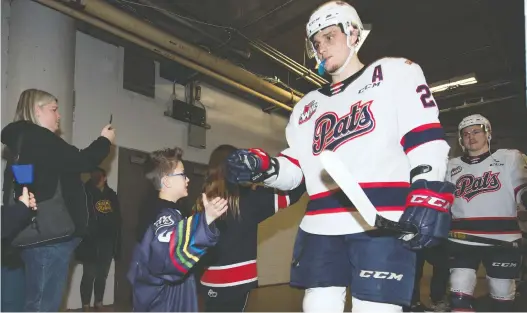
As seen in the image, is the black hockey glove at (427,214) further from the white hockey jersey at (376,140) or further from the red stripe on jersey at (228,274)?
the red stripe on jersey at (228,274)

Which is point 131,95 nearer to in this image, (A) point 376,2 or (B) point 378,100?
(A) point 376,2

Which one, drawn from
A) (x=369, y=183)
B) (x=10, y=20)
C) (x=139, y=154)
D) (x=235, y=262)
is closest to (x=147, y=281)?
(x=235, y=262)

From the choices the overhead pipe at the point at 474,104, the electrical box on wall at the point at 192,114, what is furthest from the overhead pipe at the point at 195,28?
the overhead pipe at the point at 474,104

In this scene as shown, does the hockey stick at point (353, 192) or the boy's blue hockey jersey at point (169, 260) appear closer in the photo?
the hockey stick at point (353, 192)

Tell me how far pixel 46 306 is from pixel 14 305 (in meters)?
0.17

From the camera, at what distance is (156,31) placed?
4.54 meters

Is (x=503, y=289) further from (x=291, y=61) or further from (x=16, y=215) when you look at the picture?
(x=291, y=61)

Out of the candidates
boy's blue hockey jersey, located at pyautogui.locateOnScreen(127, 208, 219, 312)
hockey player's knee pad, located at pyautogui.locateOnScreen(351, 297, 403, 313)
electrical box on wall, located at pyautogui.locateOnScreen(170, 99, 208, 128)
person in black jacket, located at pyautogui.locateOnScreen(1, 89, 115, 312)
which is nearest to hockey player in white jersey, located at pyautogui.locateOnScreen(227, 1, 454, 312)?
hockey player's knee pad, located at pyautogui.locateOnScreen(351, 297, 403, 313)

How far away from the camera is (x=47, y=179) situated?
240cm

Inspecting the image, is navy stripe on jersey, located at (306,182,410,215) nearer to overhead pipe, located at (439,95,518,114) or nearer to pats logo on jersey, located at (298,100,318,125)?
pats logo on jersey, located at (298,100,318,125)

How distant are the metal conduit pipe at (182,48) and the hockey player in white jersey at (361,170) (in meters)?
2.68

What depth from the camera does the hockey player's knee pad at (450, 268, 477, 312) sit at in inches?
131

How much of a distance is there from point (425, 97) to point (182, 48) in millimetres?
3674

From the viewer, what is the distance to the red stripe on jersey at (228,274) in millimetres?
2447
